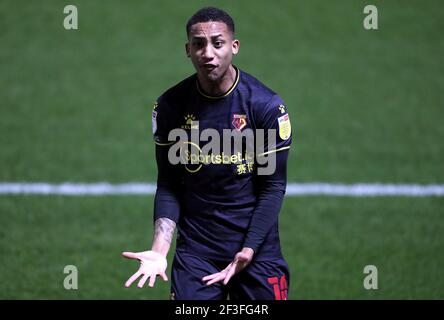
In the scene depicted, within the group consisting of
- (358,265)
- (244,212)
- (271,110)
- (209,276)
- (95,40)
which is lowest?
(358,265)

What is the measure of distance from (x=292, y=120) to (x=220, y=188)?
690 centimetres

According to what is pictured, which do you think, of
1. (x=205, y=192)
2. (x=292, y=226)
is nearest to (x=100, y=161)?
(x=292, y=226)

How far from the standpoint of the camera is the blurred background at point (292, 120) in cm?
862

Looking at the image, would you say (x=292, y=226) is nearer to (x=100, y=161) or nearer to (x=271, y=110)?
(x=100, y=161)

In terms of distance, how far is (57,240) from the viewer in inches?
358

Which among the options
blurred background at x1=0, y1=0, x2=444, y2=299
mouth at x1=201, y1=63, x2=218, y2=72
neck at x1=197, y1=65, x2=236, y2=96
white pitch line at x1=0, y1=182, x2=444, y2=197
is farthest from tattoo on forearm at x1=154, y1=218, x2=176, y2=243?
white pitch line at x1=0, y1=182, x2=444, y2=197

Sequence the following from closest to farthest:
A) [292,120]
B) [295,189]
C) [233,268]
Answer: [233,268], [295,189], [292,120]

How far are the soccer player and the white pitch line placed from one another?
4.85 metres

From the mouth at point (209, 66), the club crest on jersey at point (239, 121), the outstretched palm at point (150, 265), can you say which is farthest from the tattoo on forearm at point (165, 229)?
the mouth at point (209, 66)

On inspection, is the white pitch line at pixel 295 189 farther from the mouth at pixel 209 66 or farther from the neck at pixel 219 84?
the mouth at pixel 209 66

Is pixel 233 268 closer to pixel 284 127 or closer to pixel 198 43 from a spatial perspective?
pixel 284 127

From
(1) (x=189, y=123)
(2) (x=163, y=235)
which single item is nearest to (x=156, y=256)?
(2) (x=163, y=235)

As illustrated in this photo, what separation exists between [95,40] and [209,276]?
957 cm

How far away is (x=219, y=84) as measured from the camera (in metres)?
5.40
